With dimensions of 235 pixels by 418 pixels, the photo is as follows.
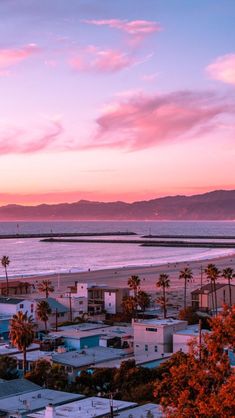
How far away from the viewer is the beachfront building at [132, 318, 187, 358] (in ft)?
134

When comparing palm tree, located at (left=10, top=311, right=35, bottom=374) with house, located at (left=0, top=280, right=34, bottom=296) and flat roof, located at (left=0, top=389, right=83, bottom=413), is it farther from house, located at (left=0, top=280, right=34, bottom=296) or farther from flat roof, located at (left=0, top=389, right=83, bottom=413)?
house, located at (left=0, top=280, right=34, bottom=296)

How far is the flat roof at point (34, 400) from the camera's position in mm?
26078

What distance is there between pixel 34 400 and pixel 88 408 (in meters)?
3.01

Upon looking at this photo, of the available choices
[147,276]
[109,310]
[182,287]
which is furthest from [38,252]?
[109,310]

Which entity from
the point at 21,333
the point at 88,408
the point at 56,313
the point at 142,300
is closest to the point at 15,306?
the point at 56,313

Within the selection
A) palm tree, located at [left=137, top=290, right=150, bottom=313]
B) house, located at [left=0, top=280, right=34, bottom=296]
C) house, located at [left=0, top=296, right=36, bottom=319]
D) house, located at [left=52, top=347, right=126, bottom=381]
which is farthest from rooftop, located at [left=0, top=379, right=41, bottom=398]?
house, located at [left=0, top=280, right=34, bottom=296]

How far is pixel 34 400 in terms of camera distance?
27.3 meters

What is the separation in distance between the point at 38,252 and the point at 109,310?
119 meters

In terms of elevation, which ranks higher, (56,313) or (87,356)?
(56,313)

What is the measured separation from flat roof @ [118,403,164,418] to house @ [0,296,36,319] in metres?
30.5

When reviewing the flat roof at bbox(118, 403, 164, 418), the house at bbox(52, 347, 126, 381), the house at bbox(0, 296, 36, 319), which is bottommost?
the house at bbox(52, 347, 126, 381)

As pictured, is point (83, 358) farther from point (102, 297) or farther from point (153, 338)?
point (102, 297)

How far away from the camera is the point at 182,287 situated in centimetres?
8912

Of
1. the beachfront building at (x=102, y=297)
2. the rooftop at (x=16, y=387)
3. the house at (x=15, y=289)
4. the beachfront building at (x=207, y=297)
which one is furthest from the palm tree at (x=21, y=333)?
the house at (x=15, y=289)
